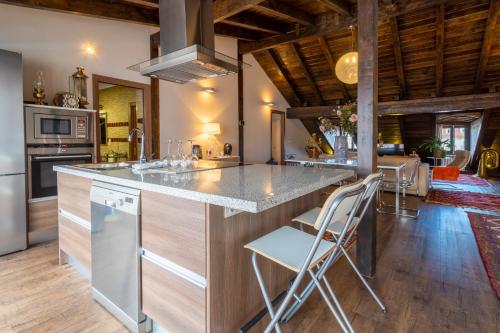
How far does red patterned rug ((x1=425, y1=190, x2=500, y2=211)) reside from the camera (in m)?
5.05

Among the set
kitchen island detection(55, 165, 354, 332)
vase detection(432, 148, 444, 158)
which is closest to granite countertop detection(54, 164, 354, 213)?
kitchen island detection(55, 165, 354, 332)

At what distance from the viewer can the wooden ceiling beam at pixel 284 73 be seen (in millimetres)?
7290

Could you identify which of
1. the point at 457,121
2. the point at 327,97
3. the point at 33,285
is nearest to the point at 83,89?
the point at 33,285

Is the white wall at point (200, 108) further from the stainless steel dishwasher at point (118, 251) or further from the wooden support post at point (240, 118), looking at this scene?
the stainless steel dishwasher at point (118, 251)

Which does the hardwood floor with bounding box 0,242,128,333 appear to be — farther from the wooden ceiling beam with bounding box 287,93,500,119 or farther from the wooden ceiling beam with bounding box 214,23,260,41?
the wooden ceiling beam with bounding box 287,93,500,119

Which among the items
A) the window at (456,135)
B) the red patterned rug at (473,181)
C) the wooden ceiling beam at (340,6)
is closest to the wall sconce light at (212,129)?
the wooden ceiling beam at (340,6)

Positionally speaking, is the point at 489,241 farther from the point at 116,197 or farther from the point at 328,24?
the point at 328,24

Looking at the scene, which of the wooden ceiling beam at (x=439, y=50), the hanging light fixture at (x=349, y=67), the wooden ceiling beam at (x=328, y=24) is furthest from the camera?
the wooden ceiling beam at (x=439, y=50)

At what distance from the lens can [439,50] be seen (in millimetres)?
5695

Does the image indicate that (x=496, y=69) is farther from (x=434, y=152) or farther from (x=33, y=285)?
(x=33, y=285)

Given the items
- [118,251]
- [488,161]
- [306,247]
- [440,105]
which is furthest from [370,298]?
[488,161]

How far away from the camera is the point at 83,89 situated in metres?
3.72

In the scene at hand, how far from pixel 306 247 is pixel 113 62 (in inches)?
162

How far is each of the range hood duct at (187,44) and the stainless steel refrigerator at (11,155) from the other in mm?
1397
